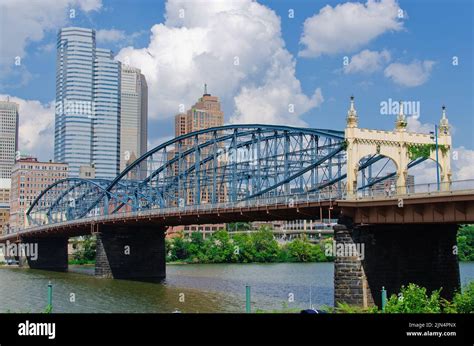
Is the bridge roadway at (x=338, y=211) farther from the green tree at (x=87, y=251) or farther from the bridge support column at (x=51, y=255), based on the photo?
the green tree at (x=87, y=251)

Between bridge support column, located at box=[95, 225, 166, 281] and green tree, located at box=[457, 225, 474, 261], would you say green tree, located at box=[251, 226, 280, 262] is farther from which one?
bridge support column, located at box=[95, 225, 166, 281]

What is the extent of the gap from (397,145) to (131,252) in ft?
156

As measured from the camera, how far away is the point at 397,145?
56875mm

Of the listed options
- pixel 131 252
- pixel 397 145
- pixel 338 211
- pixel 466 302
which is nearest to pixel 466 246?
pixel 131 252

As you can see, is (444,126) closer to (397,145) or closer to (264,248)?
(397,145)

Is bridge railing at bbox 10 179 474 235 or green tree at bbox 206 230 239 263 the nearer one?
bridge railing at bbox 10 179 474 235

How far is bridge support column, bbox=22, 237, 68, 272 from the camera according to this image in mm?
124812

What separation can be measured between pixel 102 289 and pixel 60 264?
56.5m

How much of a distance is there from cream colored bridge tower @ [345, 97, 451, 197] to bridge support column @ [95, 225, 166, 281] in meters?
43.5

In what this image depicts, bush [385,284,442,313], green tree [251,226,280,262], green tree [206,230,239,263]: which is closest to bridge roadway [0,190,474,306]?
bush [385,284,442,313]

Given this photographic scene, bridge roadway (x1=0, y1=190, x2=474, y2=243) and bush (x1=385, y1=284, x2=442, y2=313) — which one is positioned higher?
bridge roadway (x1=0, y1=190, x2=474, y2=243)

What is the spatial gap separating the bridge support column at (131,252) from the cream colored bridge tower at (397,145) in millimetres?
43517
